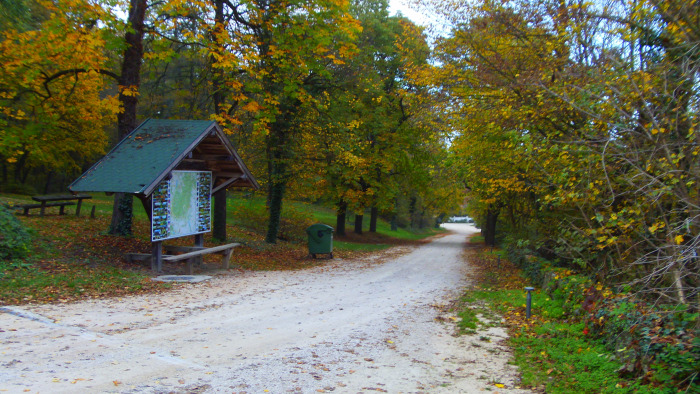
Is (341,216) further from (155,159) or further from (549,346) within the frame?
(549,346)

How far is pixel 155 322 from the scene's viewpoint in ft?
23.0

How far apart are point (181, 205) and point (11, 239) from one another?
3.52 m

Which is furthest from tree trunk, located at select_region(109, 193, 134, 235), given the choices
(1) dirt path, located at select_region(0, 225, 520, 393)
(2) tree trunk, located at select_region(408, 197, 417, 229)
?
(2) tree trunk, located at select_region(408, 197, 417, 229)

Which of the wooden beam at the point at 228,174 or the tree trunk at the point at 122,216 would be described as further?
the wooden beam at the point at 228,174

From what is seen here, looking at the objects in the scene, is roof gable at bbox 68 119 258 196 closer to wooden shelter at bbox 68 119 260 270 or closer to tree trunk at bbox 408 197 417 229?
wooden shelter at bbox 68 119 260 270

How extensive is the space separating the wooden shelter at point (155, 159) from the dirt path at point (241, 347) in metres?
2.48

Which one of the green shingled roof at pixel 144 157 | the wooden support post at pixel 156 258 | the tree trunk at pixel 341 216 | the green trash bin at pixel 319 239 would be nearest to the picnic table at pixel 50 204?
the green shingled roof at pixel 144 157

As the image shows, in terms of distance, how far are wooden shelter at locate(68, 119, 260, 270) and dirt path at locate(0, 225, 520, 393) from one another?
Answer: 2476 mm

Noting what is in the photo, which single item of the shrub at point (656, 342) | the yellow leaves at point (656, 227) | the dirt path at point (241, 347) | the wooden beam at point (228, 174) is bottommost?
the dirt path at point (241, 347)

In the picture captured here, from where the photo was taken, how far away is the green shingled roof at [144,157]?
385 inches

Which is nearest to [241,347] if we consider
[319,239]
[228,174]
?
[228,174]

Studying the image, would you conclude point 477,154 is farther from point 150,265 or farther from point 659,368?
point 659,368

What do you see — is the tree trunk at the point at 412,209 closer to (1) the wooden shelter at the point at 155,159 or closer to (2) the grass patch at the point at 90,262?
(2) the grass patch at the point at 90,262

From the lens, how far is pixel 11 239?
9.91m
